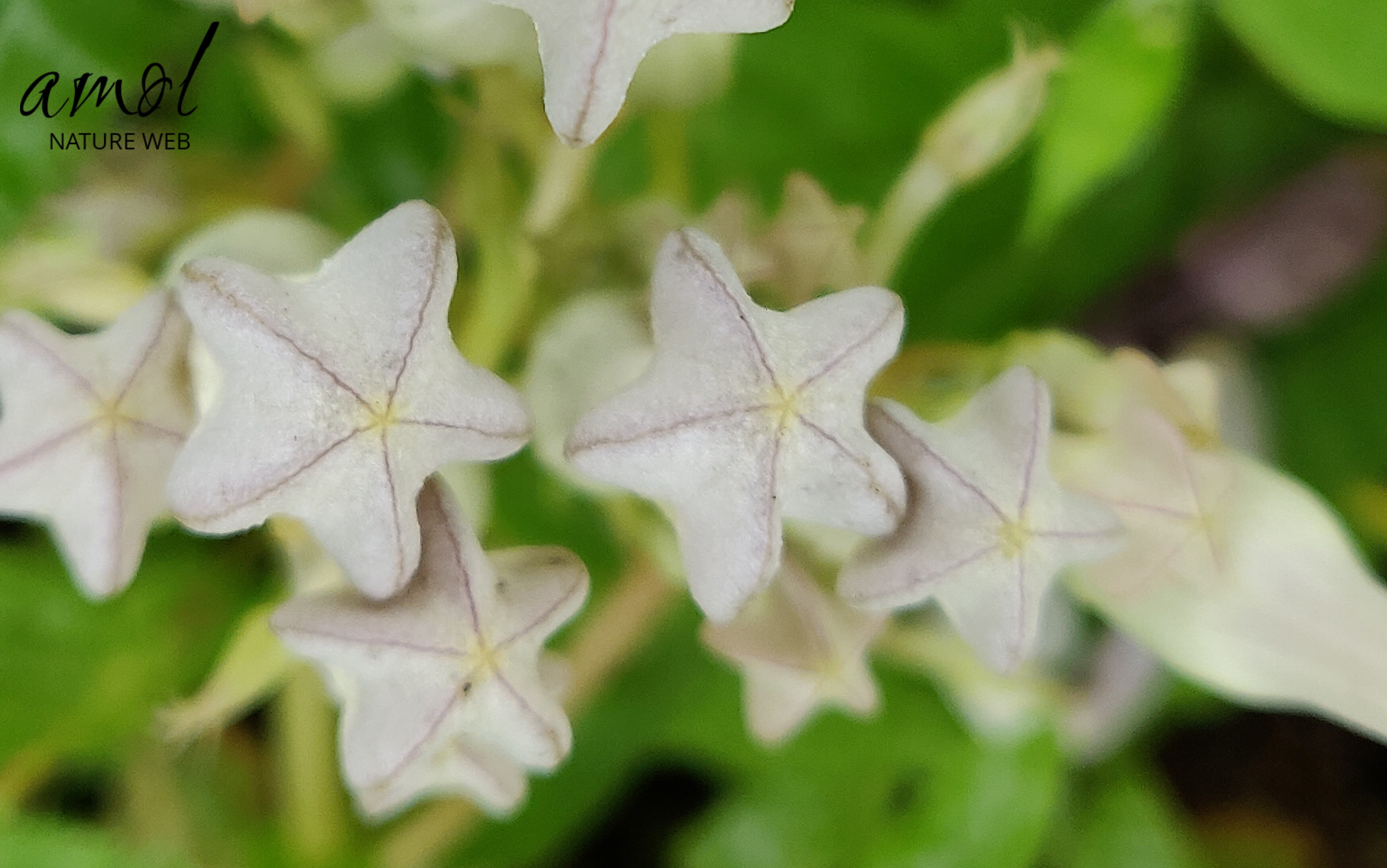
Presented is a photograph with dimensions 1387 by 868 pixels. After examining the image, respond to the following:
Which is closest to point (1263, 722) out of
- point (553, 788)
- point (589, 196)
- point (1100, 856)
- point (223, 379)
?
point (1100, 856)

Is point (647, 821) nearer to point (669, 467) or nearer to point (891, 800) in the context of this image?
point (891, 800)

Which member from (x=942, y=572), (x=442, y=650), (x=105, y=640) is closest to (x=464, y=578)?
(x=442, y=650)

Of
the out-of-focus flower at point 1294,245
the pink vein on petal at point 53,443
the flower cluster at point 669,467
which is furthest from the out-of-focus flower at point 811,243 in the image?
the out-of-focus flower at point 1294,245

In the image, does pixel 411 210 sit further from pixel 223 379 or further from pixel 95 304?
pixel 95 304

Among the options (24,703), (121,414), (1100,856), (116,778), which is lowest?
(1100,856)

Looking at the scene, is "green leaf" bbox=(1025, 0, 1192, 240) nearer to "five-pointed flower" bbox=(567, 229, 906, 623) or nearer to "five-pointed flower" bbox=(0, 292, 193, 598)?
"five-pointed flower" bbox=(567, 229, 906, 623)

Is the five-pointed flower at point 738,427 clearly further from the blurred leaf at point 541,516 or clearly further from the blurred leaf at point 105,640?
the blurred leaf at point 105,640
